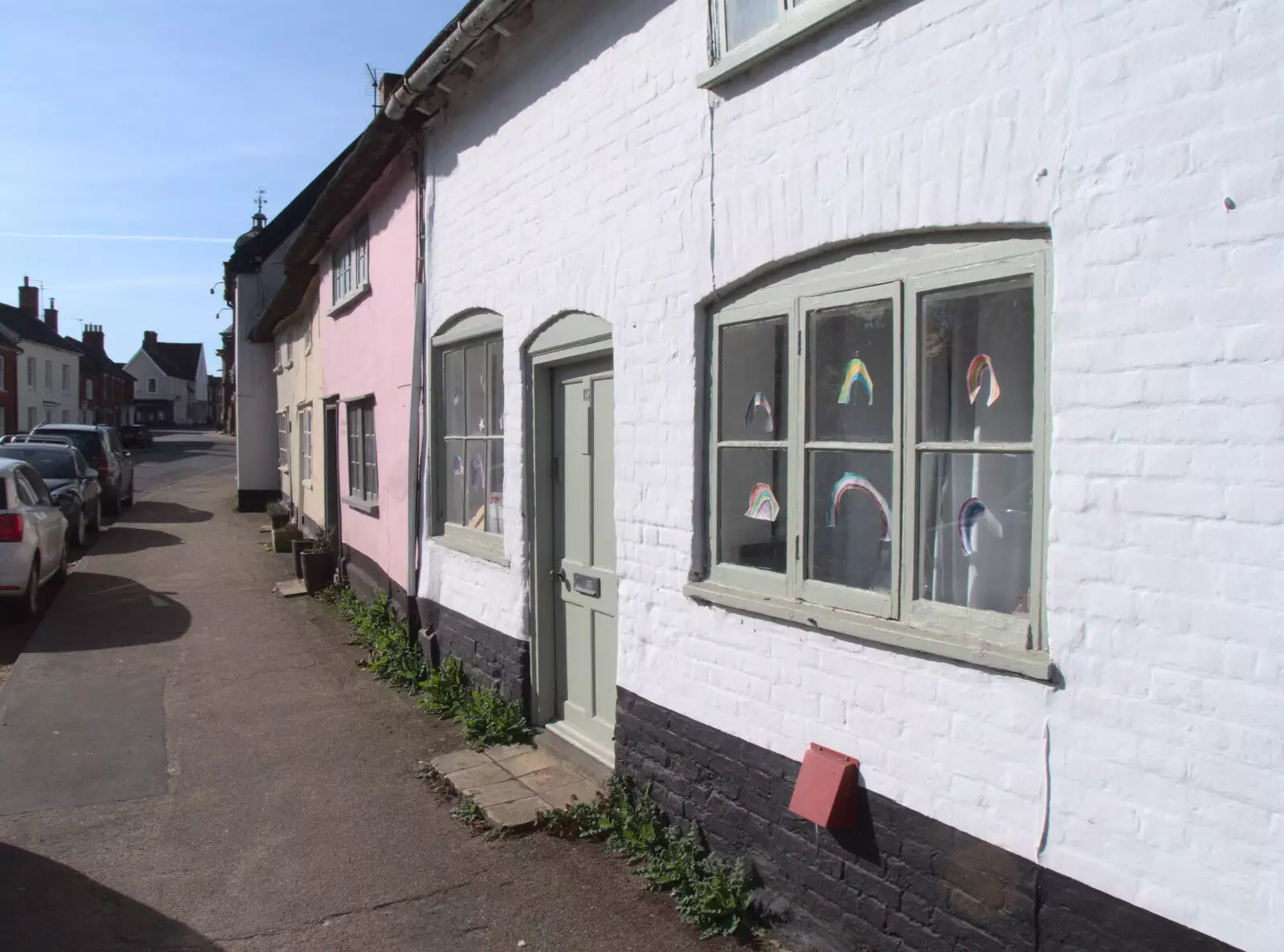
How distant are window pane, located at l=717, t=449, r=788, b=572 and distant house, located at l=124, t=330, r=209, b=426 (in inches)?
3290

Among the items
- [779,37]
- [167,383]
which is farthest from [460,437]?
[167,383]

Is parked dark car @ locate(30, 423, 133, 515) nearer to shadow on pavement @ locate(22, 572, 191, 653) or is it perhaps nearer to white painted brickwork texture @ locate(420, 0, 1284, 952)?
shadow on pavement @ locate(22, 572, 191, 653)

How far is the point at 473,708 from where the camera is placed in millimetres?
6520

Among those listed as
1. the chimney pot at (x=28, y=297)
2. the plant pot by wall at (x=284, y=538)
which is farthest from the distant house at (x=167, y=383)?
the plant pot by wall at (x=284, y=538)

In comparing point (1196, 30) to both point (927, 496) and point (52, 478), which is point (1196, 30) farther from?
point (52, 478)

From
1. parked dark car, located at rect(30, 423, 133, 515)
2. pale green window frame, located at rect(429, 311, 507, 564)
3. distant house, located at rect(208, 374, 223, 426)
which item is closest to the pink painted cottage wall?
pale green window frame, located at rect(429, 311, 507, 564)

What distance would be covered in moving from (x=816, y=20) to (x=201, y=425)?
301 ft

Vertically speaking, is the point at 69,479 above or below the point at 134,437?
below

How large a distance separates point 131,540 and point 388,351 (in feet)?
32.1

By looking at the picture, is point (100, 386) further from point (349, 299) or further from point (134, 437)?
point (349, 299)

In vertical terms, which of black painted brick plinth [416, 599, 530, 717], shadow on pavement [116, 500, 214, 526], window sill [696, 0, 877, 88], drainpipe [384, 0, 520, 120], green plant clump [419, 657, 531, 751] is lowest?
green plant clump [419, 657, 531, 751]

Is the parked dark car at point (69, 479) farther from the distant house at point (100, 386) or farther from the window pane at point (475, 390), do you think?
the distant house at point (100, 386)

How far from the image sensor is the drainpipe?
18.9 feet

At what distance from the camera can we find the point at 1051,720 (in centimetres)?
291
